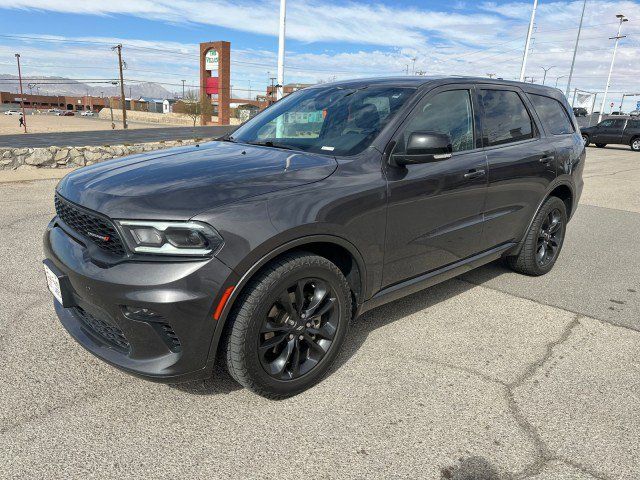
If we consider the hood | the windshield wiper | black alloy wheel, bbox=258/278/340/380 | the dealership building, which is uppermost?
the windshield wiper

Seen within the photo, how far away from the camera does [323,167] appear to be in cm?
283

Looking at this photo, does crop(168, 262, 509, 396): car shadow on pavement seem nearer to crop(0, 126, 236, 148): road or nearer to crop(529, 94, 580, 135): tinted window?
crop(529, 94, 580, 135): tinted window

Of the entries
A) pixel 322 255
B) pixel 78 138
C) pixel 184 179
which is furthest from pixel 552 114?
pixel 78 138

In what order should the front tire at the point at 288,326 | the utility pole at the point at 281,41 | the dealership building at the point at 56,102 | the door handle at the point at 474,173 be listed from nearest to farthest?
1. the front tire at the point at 288,326
2. the door handle at the point at 474,173
3. the utility pole at the point at 281,41
4. the dealership building at the point at 56,102

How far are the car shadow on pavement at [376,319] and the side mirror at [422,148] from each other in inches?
43.4

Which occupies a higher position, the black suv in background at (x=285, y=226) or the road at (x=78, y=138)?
the black suv in background at (x=285, y=226)

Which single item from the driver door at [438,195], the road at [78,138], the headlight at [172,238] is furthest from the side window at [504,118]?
the road at [78,138]

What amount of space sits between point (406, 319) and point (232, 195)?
196 cm

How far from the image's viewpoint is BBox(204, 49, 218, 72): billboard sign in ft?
233

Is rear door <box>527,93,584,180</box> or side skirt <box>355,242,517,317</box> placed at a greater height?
rear door <box>527,93,584,180</box>

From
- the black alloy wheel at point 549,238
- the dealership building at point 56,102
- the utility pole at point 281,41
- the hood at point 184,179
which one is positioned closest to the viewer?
the hood at point 184,179

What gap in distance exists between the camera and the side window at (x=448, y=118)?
3.26m

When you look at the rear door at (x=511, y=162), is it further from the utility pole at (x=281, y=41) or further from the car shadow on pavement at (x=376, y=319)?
the utility pole at (x=281, y=41)

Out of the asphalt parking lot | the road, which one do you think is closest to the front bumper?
the asphalt parking lot
